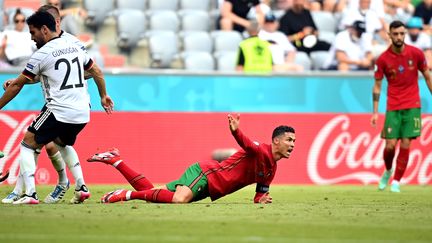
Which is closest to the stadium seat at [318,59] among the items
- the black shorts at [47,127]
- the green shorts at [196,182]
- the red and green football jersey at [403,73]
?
the red and green football jersey at [403,73]

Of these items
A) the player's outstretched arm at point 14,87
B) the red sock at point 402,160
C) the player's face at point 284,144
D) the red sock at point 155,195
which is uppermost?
the player's outstretched arm at point 14,87

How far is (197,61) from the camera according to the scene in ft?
66.2

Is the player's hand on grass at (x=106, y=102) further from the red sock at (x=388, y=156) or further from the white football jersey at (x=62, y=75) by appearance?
the red sock at (x=388, y=156)

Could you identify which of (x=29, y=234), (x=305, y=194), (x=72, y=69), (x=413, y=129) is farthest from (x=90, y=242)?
(x=413, y=129)

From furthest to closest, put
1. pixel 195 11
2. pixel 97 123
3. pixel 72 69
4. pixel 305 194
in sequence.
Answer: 1. pixel 195 11
2. pixel 97 123
3. pixel 305 194
4. pixel 72 69

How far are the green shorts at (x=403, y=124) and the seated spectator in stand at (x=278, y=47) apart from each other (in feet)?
12.8

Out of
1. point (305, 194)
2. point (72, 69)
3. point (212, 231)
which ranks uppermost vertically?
point (72, 69)

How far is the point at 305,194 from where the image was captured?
634 inches

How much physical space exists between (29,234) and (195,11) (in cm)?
1258

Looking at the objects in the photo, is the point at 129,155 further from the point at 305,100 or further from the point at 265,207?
the point at 265,207

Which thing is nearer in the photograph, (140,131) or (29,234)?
(29,234)

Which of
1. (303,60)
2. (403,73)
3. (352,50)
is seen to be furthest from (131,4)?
(403,73)

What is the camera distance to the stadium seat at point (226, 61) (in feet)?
67.0

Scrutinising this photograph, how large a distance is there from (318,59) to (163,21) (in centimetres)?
315
